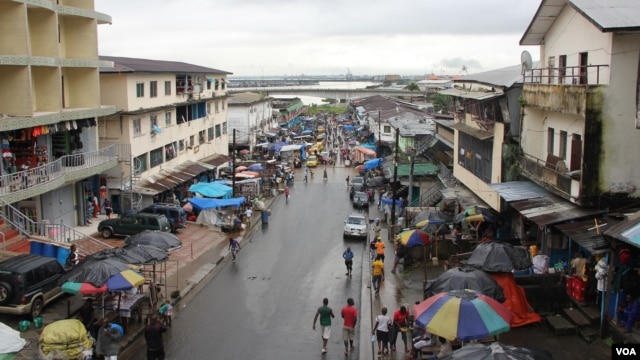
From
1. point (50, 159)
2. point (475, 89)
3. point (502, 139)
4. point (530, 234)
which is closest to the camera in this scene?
point (530, 234)

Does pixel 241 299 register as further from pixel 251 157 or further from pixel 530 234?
pixel 251 157

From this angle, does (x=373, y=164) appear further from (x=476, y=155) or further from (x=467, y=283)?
(x=467, y=283)

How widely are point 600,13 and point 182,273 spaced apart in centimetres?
1831

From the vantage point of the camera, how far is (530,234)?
24.0m

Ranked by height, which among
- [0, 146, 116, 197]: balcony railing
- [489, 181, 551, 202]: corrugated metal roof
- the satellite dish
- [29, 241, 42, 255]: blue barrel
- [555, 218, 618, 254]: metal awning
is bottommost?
[29, 241, 42, 255]: blue barrel

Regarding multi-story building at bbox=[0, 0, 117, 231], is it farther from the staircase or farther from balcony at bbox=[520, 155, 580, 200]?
balcony at bbox=[520, 155, 580, 200]

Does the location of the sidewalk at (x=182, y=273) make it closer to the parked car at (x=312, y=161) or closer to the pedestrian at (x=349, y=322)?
the pedestrian at (x=349, y=322)

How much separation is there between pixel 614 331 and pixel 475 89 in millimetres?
19024

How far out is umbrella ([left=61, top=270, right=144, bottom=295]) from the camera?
53.3 feet

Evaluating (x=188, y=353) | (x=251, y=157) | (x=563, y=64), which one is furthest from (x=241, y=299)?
(x=251, y=157)

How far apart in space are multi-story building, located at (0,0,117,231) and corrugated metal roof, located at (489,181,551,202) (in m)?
17.4

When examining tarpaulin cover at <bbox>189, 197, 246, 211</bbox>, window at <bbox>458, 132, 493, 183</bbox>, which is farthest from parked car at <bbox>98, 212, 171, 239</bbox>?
window at <bbox>458, 132, 493, 183</bbox>

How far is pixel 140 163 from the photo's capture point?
3788cm

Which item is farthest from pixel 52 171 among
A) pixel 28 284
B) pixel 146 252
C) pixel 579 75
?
pixel 579 75
